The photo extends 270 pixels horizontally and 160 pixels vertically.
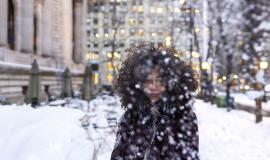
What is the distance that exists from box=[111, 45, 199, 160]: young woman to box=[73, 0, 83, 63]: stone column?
160 feet

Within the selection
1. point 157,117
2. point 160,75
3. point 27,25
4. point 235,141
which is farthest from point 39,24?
point 157,117

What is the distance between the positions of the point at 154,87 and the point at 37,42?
33.6 meters

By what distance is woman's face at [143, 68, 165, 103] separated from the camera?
→ 344 centimetres

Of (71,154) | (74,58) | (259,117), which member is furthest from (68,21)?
(71,154)

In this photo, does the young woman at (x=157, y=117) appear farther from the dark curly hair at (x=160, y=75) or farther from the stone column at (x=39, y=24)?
the stone column at (x=39, y=24)

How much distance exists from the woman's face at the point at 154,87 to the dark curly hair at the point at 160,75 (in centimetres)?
3

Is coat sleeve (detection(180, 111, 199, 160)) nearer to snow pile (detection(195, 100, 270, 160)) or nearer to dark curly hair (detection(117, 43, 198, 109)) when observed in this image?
dark curly hair (detection(117, 43, 198, 109))

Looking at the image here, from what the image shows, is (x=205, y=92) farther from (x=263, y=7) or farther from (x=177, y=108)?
(x=177, y=108)

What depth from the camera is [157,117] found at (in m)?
3.41

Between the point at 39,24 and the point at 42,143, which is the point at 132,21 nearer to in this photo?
the point at 39,24

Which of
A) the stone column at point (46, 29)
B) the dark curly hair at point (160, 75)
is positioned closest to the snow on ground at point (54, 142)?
the dark curly hair at point (160, 75)

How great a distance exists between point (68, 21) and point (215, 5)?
14.9 m

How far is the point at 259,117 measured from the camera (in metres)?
21.8

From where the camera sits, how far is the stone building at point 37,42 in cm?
2622
